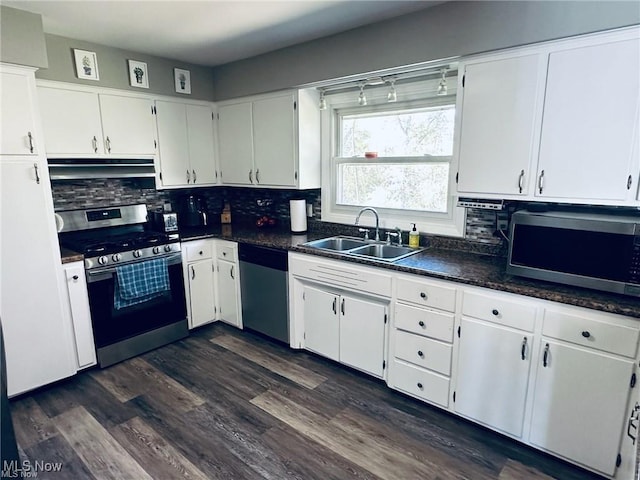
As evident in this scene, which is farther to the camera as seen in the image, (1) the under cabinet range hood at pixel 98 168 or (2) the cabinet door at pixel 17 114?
(1) the under cabinet range hood at pixel 98 168

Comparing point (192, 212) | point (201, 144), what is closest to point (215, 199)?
point (192, 212)

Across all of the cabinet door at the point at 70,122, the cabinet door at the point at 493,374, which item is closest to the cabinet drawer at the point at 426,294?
the cabinet door at the point at 493,374

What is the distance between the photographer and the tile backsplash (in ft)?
8.57

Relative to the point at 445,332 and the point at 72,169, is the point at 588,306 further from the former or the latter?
the point at 72,169

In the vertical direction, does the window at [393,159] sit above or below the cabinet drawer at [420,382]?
above

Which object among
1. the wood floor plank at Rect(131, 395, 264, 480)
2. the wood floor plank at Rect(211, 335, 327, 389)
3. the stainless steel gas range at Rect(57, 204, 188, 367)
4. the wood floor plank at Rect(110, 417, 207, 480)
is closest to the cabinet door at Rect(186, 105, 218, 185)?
the stainless steel gas range at Rect(57, 204, 188, 367)

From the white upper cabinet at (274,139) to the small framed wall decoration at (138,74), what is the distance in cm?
73

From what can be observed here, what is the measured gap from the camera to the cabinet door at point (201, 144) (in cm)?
361

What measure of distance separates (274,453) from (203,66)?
3.38m

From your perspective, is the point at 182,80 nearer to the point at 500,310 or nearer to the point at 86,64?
the point at 86,64

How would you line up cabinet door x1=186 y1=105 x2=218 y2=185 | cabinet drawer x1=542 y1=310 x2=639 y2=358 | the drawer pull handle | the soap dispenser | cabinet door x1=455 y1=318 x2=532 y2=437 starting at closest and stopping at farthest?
cabinet drawer x1=542 y1=310 x2=639 y2=358 < the drawer pull handle < cabinet door x1=455 y1=318 x2=532 y2=437 < the soap dispenser < cabinet door x1=186 y1=105 x2=218 y2=185

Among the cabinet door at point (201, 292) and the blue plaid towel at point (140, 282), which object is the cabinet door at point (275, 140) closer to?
the cabinet door at point (201, 292)

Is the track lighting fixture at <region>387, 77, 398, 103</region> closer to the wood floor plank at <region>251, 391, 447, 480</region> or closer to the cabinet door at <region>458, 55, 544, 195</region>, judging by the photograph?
the cabinet door at <region>458, 55, 544, 195</region>

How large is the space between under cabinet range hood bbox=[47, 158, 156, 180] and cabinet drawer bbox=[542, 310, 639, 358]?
3117mm
